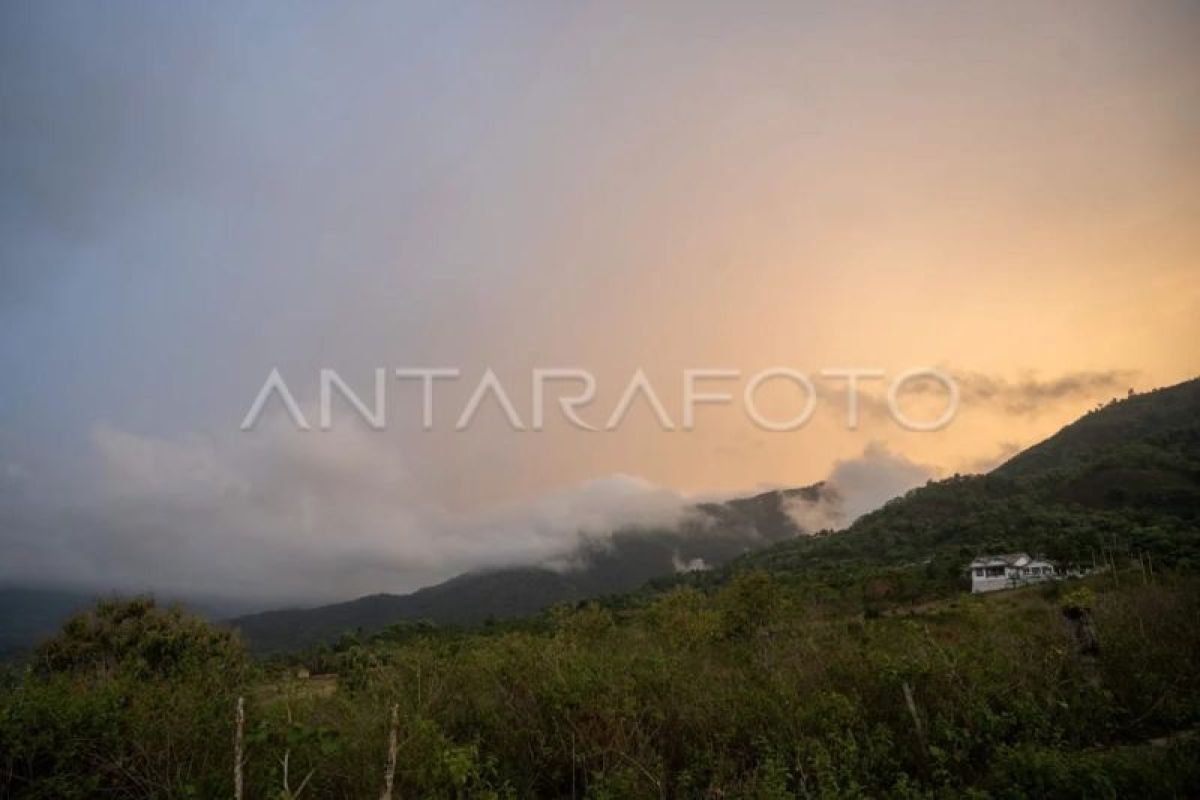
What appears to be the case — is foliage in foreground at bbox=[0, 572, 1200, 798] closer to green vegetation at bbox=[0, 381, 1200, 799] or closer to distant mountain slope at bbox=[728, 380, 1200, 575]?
green vegetation at bbox=[0, 381, 1200, 799]

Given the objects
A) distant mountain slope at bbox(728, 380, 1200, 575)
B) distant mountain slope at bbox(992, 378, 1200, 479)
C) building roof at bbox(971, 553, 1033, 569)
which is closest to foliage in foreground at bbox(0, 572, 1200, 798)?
distant mountain slope at bbox(728, 380, 1200, 575)

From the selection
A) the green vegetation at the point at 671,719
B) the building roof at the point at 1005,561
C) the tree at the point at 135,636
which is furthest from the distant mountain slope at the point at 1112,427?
the tree at the point at 135,636

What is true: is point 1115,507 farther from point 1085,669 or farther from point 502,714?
point 502,714

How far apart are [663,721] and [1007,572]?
51.0 metres

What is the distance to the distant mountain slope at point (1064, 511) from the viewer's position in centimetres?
5178

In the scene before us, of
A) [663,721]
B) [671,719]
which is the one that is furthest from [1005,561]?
[663,721]

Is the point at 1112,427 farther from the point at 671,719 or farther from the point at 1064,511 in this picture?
the point at 671,719

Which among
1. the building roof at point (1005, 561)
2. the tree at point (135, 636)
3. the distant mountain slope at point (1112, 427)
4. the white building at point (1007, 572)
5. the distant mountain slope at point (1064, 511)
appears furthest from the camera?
the distant mountain slope at point (1112, 427)

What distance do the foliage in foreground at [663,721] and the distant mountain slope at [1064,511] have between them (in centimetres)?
2956

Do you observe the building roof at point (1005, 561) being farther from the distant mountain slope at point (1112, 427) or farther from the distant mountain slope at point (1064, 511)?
the distant mountain slope at point (1112, 427)

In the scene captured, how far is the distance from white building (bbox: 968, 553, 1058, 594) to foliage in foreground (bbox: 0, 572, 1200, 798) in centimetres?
4171

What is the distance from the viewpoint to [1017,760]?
644 cm

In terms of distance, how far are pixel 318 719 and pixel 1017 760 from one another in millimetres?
8439

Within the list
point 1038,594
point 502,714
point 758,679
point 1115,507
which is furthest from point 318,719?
point 1115,507
